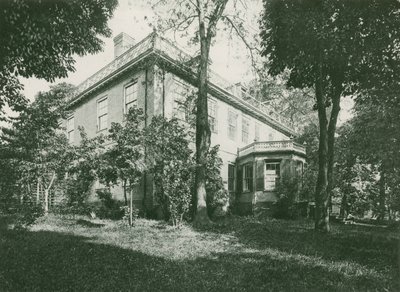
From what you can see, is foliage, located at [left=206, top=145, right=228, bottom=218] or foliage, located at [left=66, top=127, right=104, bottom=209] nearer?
foliage, located at [left=66, top=127, right=104, bottom=209]

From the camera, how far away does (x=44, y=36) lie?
28.2 feet

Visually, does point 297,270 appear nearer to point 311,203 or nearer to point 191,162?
point 191,162

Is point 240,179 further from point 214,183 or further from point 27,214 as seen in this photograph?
point 27,214

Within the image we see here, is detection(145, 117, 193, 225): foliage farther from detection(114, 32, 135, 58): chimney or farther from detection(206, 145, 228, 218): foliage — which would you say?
detection(114, 32, 135, 58): chimney

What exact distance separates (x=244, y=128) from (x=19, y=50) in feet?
69.8

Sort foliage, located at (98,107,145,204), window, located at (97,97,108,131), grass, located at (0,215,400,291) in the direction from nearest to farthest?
grass, located at (0,215,400,291), foliage, located at (98,107,145,204), window, located at (97,97,108,131)

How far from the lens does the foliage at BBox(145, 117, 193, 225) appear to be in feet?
Answer: 46.2

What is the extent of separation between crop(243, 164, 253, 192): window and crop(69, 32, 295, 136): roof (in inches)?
170

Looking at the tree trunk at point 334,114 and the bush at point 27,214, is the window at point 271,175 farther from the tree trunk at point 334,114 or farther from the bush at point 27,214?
the bush at point 27,214

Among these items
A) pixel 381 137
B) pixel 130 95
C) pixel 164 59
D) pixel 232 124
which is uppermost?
pixel 164 59

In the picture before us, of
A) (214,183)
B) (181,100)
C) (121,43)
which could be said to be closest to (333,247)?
(214,183)

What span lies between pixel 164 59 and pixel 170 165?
730 cm

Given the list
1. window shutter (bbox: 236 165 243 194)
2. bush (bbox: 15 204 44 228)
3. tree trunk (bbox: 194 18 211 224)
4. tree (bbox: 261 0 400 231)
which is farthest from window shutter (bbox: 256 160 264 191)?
bush (bbox: 15 204 44 228)

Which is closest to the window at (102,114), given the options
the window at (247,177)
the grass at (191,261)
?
the window at (247,177)
